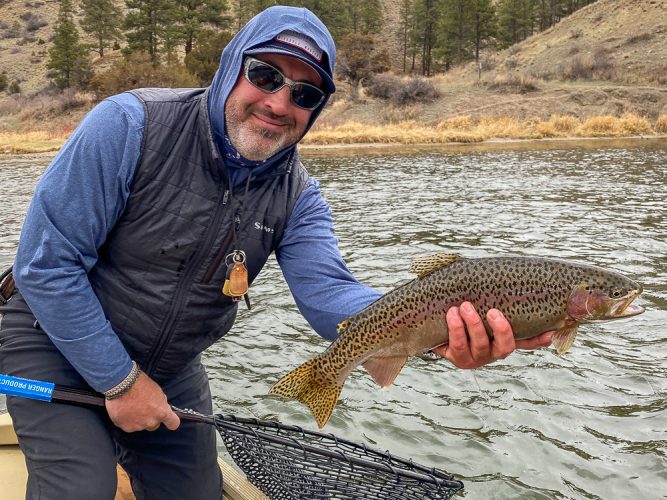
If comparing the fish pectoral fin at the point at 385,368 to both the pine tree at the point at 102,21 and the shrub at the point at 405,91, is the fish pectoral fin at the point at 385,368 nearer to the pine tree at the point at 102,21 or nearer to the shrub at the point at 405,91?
the shrub at the point at 405,91

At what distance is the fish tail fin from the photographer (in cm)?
316

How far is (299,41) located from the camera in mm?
3139

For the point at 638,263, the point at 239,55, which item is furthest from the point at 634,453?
the point at 638,263

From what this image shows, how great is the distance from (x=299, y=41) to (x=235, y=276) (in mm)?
1261

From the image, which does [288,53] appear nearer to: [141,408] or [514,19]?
[141,408]

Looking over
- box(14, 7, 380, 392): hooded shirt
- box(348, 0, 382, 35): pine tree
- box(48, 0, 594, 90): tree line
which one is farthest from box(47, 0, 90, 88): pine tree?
box(14, 7, 380, 392): hooded shirt

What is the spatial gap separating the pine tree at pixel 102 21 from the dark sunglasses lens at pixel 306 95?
62066mm

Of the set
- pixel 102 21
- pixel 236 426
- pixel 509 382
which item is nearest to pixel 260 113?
pixel 236 426

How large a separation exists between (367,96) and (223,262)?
44.4 m

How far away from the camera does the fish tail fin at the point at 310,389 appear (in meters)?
3.16

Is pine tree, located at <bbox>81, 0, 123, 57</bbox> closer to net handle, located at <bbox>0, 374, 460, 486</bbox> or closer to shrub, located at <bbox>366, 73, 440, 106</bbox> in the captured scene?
shrub, located at <bbox>366, 73, 440, 106</bbox>

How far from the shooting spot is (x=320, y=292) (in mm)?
3510

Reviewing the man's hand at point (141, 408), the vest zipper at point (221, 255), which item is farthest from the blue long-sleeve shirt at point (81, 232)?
the vest zipper at point (221, 255)

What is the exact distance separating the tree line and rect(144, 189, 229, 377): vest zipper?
4394 cm
